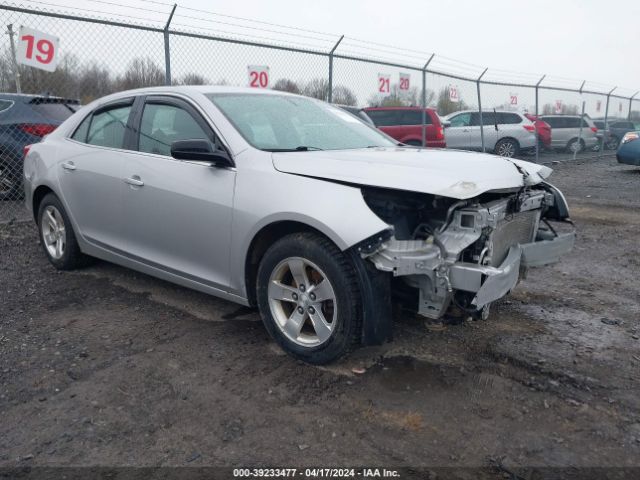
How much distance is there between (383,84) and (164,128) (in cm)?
812

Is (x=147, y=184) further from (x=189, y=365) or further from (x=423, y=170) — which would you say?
(x=423, y=170)

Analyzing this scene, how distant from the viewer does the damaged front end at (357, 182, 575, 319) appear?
3.05 meters

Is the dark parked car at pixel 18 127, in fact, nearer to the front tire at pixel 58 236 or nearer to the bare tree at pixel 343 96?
the front tire at pixel 58 236

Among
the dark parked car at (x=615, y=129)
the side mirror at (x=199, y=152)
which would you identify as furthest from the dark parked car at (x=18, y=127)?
the dark parked car at (x=615, y=129)

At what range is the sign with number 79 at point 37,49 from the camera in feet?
21.7

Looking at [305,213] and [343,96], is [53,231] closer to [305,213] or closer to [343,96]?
[305,213]

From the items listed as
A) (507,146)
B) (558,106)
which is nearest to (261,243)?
(507,146)

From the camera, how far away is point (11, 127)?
8156mm

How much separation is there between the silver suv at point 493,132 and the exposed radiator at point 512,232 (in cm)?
1314

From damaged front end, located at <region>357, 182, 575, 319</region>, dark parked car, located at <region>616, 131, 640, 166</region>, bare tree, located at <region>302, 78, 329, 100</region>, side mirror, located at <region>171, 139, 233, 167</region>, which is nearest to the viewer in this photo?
damaged front end, located at <region>357, 182, 575, 319</region>

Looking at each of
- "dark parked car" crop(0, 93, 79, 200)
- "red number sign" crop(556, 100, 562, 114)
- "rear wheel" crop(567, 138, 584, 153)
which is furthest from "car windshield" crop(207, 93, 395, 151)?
"rear wheel" crop(567, 138, 584, 153)

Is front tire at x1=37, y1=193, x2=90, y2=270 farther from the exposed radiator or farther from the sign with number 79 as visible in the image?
the exposed radiator

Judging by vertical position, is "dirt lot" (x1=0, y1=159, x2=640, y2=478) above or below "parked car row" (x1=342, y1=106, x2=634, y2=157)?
below

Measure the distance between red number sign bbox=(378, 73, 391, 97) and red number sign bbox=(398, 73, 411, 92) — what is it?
0.38m
